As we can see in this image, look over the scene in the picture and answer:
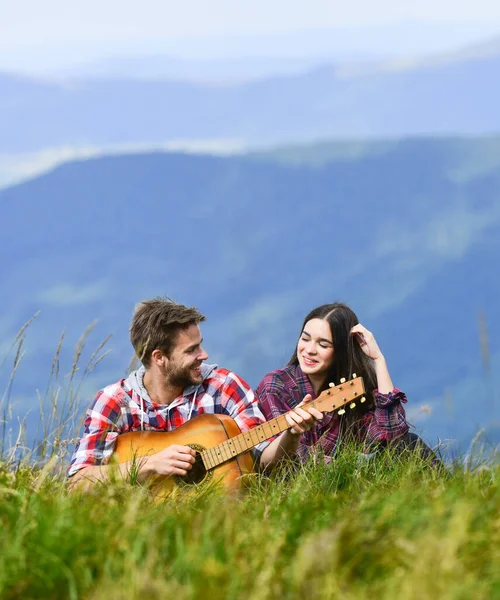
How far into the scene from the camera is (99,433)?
3947mm

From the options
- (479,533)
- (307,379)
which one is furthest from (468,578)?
(307,379)

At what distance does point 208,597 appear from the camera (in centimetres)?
190

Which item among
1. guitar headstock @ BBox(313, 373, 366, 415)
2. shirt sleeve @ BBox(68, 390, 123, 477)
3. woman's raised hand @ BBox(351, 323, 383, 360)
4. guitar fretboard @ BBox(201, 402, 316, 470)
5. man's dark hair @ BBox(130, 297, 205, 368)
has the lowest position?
guitar fretboard @ BBox(201, 402, 316, 470)

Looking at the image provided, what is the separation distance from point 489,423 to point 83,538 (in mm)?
1409

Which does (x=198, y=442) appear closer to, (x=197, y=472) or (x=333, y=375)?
(x=197, y=472)

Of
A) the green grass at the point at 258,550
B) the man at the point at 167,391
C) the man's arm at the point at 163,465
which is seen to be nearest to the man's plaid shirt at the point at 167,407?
the man at the point at 167,391

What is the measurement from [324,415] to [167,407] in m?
0.75

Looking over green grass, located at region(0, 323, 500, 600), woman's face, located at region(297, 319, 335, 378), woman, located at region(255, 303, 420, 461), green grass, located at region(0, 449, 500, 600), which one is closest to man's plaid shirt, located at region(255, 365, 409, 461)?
woman, located at region(255, 303, 420, 461)

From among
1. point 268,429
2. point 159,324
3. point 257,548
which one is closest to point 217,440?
point 268,429

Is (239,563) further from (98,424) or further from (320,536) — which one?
(98,424)

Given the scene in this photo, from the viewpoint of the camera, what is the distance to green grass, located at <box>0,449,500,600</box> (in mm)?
1933

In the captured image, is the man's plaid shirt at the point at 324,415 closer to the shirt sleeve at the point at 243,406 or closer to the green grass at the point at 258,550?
the shirt sleeve at the point at 243,406

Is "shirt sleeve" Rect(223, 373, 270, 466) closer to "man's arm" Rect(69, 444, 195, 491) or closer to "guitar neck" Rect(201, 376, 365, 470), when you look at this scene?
"guitar neck" Rect(201, 376, 365, 470)

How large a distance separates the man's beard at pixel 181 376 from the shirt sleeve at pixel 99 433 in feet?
0.77
